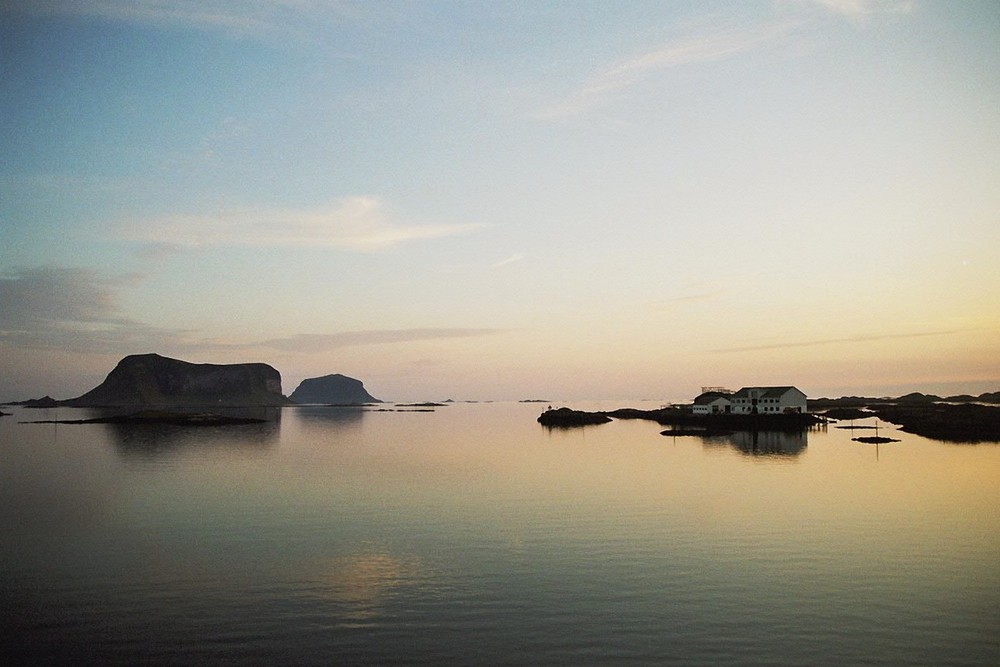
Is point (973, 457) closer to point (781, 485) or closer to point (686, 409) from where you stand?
point (781, 485)

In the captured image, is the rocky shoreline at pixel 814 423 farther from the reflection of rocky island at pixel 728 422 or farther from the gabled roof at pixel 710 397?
the gabled roof at pixel 710 397

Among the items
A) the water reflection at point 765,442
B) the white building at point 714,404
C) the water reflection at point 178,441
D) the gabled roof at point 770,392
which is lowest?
the water reflection at point 178,441

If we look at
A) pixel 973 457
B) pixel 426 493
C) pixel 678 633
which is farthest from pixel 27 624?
pixel 973 457

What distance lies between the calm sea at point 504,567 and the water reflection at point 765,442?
Answer: 1849 centimetres

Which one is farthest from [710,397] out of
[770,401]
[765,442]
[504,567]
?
[504,567]

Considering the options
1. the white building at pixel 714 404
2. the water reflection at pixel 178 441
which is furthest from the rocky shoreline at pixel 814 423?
the water reflection at pixel 178 441

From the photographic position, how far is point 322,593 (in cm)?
2339

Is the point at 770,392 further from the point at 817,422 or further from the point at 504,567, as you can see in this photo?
the point at 504,567

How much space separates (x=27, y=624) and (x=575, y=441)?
82421mm

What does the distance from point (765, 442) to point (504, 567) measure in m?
74.4

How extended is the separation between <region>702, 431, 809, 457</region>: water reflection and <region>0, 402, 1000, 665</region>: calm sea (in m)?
18.5

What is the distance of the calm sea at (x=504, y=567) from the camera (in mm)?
18844

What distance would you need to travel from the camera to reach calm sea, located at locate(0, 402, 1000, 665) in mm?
18844

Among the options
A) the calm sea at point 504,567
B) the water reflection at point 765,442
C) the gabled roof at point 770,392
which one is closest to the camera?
the calm sea at point 504,567
